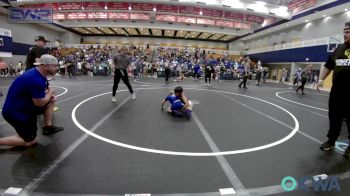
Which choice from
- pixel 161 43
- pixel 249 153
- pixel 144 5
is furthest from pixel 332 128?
pixel 161 43

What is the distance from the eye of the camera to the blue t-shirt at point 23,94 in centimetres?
304

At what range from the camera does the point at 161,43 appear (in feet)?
142

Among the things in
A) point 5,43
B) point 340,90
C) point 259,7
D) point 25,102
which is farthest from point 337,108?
point 5,43

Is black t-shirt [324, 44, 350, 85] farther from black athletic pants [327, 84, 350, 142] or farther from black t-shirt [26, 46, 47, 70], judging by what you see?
black t-shirt [26, 46, 47, 70]

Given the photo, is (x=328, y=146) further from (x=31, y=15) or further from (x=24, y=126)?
(x=31, y=15)

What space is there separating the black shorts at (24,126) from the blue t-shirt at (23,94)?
0.04 m

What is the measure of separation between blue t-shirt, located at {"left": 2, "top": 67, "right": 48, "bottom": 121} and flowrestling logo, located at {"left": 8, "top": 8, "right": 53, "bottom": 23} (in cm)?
2010

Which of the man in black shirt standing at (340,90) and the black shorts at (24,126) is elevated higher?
the man in black shirt standing at (340,90)

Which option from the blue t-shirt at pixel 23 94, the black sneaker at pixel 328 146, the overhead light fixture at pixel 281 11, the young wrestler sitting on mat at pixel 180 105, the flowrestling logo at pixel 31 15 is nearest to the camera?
the blue t-shirt at pixel 23 94

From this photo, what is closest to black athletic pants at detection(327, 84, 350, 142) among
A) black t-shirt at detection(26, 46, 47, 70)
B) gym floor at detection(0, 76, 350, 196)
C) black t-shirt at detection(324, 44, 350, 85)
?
black t-shirt at detection(324, 44, 350, 85)

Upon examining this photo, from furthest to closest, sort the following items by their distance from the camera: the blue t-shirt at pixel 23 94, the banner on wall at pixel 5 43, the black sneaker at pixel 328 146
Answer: the banner on wall at pixel 5 43, the black sneaker at pixel 328 146, the blue t-shirt at pixel 23 94

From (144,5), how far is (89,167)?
84.7 ft

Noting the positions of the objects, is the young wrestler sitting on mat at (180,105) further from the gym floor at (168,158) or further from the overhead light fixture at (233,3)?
the overhead light fixture at (233,3)

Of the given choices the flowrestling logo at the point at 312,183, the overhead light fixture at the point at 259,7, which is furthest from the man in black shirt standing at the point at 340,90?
the overhead light fixture at the point at 259,7
